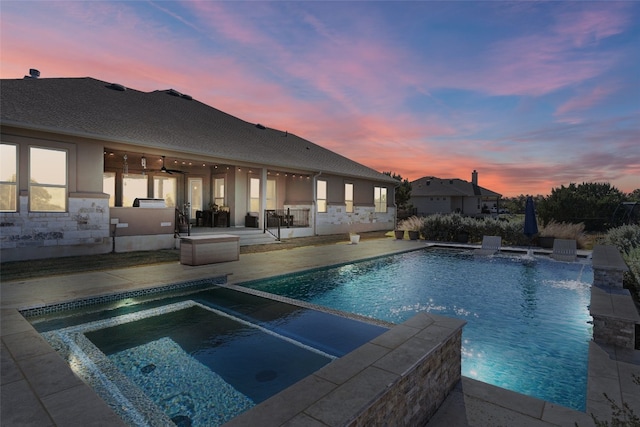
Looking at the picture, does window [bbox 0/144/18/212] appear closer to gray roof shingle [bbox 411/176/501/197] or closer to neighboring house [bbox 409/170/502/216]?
neighboring house [bbox 409/170/502/216]

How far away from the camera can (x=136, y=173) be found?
15.8 metres

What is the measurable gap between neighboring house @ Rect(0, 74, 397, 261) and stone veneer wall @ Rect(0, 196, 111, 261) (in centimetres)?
3

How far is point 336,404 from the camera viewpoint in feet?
6.95

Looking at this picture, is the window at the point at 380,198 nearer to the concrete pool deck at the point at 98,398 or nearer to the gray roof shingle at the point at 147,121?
the gray roof shingle at the point at 147,121

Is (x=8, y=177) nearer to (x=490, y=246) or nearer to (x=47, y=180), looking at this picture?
(x=47, y=180)

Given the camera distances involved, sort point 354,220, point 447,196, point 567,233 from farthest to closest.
→ point 447,196, point 354,220, point 567,233

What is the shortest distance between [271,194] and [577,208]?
20.6m

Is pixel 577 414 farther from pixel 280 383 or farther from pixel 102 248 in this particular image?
pixel 102 248

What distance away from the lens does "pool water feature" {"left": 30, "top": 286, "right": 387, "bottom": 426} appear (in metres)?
3.37


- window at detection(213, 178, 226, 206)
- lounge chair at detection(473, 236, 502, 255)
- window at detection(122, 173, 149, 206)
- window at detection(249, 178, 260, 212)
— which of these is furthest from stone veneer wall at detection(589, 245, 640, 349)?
window at detection(122, 173, 149, 206)

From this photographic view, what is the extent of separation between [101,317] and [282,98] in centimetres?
1477

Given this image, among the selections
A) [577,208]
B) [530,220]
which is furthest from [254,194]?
[577,208]

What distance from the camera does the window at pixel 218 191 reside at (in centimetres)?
1797

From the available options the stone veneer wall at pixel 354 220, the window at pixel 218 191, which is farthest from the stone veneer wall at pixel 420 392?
the stone veneer wall at pixel 354 220
